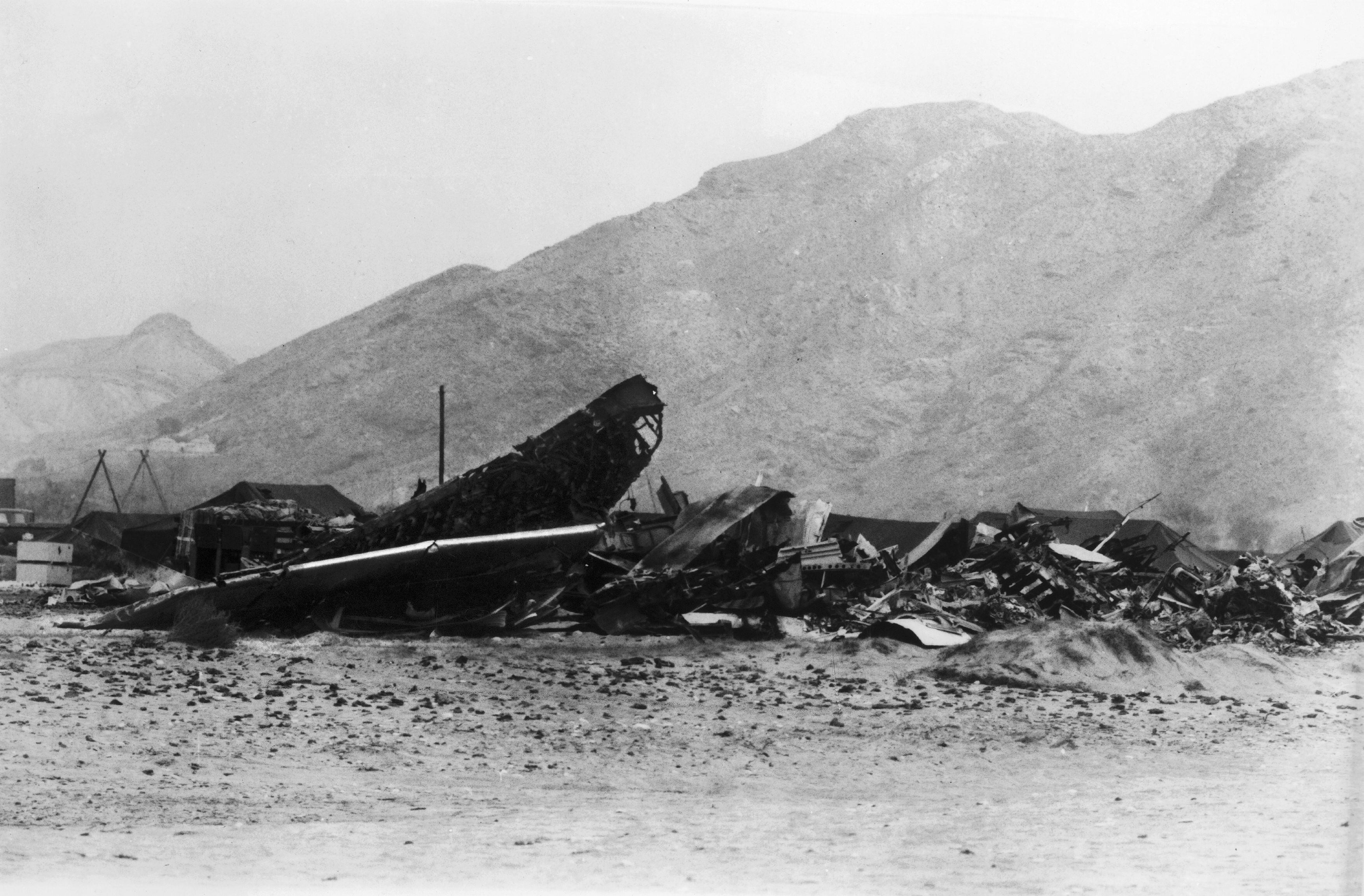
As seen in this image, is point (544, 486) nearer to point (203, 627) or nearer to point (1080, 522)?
point (203, 627)

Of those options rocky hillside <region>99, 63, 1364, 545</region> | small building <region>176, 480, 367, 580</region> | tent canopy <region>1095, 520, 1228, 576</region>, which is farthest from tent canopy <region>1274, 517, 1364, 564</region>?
rocky hillside <region>99, 63, 1364, 545</region>

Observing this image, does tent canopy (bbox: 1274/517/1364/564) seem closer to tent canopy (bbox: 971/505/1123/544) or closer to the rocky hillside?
tent canopy (bbox: 971/505/1123/544)

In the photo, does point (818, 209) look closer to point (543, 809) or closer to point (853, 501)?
point (853, 501)

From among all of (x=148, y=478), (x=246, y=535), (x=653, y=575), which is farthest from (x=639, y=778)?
(x=148, y=478)

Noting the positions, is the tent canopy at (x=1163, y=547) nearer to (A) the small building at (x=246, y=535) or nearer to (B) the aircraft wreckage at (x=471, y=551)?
(B) the aircraft wreckage at (x=471, y=551)

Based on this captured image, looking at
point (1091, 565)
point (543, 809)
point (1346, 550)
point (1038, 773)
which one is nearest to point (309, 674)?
point (543, 809)

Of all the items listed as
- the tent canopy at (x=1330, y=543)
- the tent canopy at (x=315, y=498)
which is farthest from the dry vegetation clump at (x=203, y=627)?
the tent canopy at (x=1330, y=543)
